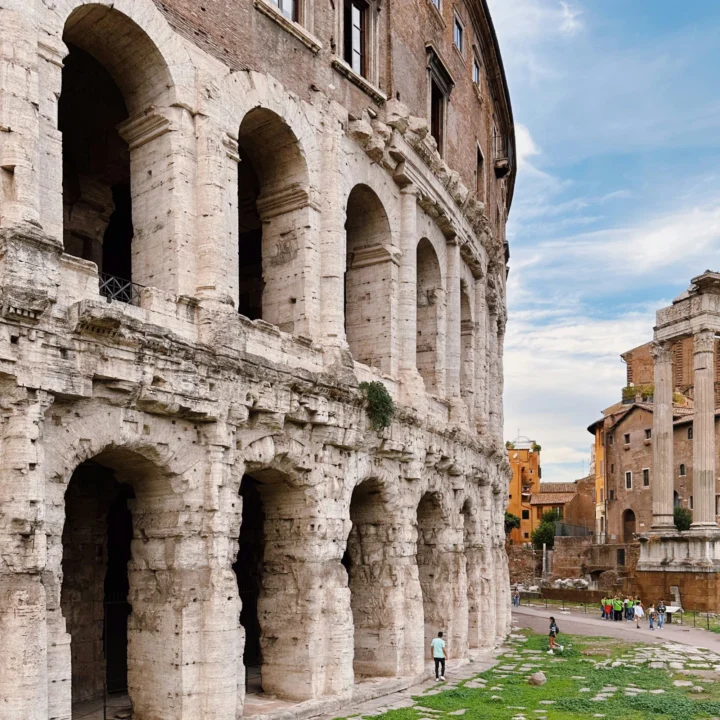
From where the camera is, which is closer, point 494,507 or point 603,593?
point 494,507

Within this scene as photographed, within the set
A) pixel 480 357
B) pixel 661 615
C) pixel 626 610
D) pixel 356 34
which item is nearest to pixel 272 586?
pixel 356 34

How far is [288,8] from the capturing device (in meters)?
14.6

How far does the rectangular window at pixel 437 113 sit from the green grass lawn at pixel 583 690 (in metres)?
10.8

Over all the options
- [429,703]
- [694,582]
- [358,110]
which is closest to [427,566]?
[429,703]

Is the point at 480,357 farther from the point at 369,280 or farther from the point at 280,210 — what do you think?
the point at 280,210

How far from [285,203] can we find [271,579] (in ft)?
18.2

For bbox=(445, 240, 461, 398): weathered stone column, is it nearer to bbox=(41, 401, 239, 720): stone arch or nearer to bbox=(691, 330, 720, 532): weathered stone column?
bbox=(41, 401, 239, 720): stone arch

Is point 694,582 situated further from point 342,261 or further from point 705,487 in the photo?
point 342,261

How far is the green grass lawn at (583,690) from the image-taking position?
13.4 m

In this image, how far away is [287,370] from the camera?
12914 mm

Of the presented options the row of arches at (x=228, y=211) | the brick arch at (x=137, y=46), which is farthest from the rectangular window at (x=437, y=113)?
the brick arch at (x=137, y=46)

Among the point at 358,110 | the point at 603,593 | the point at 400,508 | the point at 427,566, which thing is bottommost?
the point at 603,593

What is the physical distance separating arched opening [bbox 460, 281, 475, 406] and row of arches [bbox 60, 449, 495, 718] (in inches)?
164

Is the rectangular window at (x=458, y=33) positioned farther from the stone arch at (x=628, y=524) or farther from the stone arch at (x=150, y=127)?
the stone arch at (x=628, y=524)
